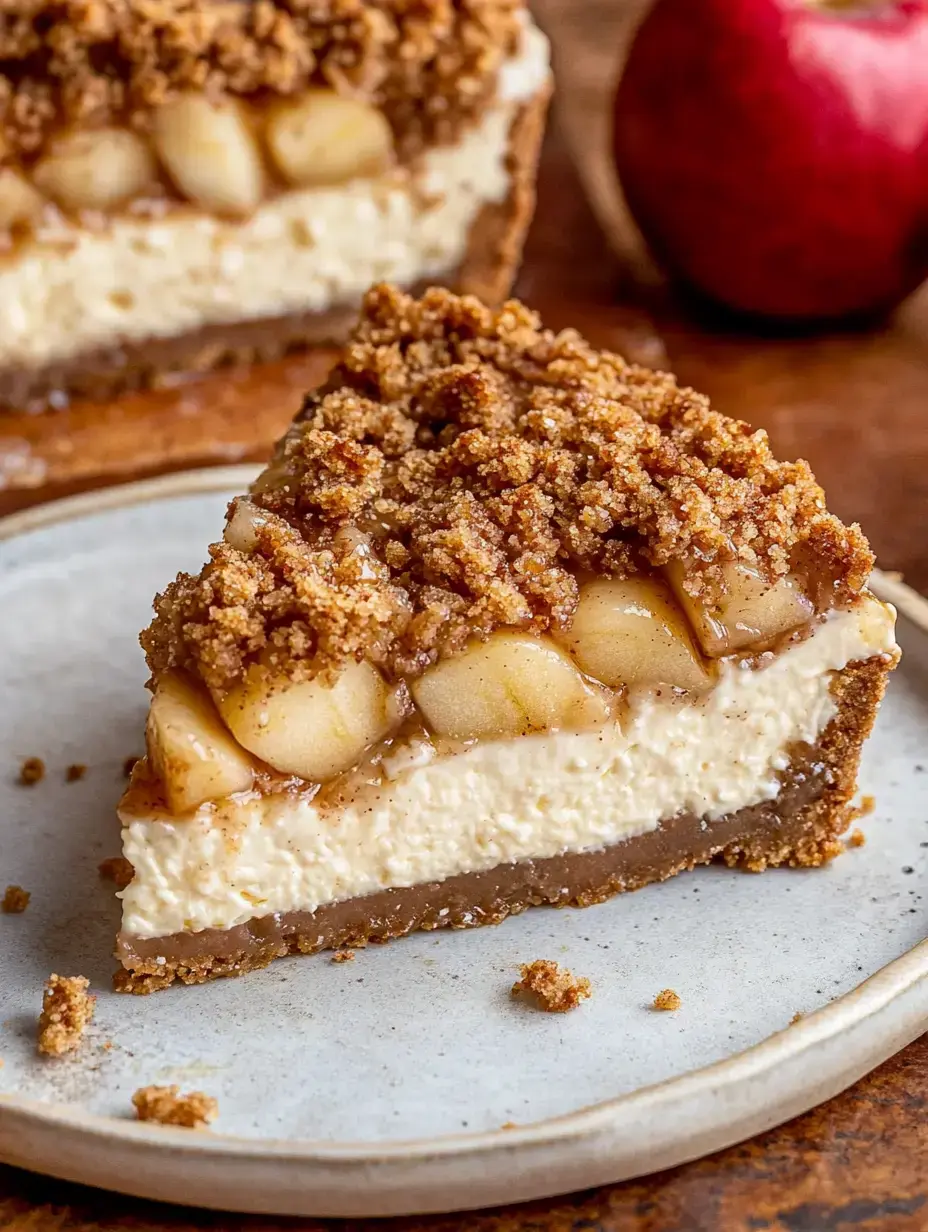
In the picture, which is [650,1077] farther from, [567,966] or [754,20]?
[754,20]

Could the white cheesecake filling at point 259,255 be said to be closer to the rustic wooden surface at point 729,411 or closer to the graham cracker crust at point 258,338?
the graham cracker crust at point 258,338

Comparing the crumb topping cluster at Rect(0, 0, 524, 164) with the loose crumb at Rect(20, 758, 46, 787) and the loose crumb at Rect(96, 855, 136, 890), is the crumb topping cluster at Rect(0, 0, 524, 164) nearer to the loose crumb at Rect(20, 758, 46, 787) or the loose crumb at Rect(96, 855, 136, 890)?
the loose crumb at Rect(20, 758, 46, 787)

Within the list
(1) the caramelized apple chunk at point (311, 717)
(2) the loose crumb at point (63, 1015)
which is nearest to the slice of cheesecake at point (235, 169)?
(1) the caramelized apple chunk at point (311, 717)

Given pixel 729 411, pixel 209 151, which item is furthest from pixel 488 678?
pixel 209 151

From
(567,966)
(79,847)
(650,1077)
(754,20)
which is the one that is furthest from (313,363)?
(650,1077)

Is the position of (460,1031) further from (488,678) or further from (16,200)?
(16,200)

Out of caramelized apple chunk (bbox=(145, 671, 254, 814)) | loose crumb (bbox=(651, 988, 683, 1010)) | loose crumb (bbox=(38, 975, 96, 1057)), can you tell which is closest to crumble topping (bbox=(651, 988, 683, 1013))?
loose crumb (bbox=(651, 988, 683, 1010))
